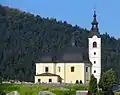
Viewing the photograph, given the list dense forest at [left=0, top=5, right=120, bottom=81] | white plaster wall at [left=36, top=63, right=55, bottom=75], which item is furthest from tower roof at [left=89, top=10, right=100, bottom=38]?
dense forest at [left=0, top=5, right=120, bottom=81]

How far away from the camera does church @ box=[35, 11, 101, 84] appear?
74.5 metres

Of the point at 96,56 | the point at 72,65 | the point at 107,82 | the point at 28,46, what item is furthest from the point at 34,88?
the point at 28,46

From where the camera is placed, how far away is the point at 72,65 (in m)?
74.8

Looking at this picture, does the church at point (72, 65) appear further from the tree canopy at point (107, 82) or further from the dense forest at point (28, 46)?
the dense forest at point (28, 46)

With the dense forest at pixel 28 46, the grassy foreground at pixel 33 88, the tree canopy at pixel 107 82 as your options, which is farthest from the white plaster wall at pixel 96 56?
the dense forest at pixel 28 46

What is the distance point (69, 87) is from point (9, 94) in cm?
791

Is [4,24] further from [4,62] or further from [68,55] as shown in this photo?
[68,55]

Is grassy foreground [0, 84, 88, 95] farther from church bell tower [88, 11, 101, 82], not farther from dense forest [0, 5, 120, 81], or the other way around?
dense forest [0, 5, 120, 81]

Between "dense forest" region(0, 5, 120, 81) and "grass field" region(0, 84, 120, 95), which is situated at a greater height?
"dense forest" region(0, 5, 120, 81)

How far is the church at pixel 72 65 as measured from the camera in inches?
2933

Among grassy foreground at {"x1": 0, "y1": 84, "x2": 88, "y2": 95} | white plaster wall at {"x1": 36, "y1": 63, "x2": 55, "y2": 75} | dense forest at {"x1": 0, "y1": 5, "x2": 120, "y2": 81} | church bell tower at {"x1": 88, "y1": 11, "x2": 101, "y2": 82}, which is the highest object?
dense forest at {"x1": 0, "y1": 5, "x2": 120, "y2": 81}

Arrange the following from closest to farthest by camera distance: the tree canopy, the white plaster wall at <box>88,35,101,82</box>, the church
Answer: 1. the tree canopy
2. the church
3. the white plaster wall at <box>88,35,101,82</box>

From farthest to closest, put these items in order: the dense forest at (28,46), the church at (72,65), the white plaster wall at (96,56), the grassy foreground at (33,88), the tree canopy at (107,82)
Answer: the dense forest at (28,46)
the white plaster wall at (96,56)
the church at (72,65)
the grassy foreground at (33,88)
the tree canopy at (107,82)

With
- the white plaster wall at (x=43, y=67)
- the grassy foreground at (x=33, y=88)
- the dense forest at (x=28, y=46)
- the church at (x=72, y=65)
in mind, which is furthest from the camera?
the dense forest at (x=28, y=46)
